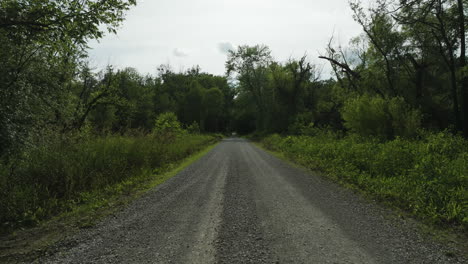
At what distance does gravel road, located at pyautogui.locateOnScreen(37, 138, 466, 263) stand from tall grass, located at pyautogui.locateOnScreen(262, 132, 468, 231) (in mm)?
742

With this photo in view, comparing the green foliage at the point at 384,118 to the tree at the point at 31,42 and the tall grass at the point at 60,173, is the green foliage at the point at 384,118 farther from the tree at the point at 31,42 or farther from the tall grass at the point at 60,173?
the tree at the point at 31,42

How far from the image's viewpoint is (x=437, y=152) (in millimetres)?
8547

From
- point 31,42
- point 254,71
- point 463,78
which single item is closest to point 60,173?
point 31,42

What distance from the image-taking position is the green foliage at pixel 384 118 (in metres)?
13.0

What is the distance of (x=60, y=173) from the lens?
6.61 metres

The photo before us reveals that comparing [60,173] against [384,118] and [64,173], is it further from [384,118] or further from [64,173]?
[384,118]

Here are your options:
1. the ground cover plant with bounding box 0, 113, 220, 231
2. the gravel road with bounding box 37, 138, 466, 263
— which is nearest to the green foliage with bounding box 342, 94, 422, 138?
the gravel road with bounding box 37, 138, 466, 263

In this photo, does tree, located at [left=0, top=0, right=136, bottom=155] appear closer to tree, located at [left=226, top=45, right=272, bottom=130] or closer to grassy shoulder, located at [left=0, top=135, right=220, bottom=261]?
grassy shoulder, located at [left=0, top=135, right=220, bottom=261]

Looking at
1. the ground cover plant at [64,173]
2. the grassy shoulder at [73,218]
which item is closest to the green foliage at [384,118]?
the ground cover plant at [64,173]

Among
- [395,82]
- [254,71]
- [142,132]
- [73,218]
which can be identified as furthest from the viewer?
[254,71]

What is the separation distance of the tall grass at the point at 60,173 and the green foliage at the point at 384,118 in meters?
12.2

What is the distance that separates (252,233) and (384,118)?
13017mm

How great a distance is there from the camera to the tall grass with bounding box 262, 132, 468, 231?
504cm

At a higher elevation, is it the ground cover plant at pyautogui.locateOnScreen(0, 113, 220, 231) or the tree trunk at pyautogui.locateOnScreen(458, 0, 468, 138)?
the tree trunk at pyautogui.locateOnScreen(458, 0, 468, 138)
